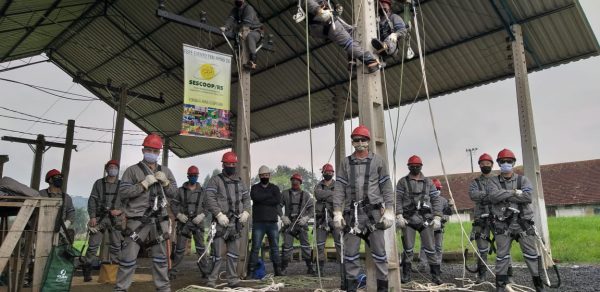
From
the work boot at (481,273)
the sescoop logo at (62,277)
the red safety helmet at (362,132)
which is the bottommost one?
the work boot at (481,273)

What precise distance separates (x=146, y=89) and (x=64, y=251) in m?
15.5

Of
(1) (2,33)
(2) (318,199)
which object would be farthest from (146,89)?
(2) (318,199)

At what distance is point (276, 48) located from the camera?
14445 mm

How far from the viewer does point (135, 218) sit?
5191 mm

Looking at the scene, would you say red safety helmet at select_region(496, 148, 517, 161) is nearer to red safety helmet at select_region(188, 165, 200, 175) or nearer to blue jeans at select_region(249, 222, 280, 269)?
blue jeans at select_region(249, 222, 280, 269)

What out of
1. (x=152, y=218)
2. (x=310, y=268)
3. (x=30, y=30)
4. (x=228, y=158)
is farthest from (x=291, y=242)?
(x=30, y=30)

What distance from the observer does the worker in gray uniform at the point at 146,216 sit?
5.09 meters

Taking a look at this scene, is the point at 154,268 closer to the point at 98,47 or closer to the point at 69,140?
the point at 69,140

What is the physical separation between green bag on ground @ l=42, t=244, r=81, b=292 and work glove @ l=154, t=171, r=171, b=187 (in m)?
1.49

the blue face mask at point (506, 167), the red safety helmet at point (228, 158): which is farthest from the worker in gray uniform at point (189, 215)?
the blue face mask at point (506, 167)

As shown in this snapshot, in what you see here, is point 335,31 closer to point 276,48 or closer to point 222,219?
point 222,219

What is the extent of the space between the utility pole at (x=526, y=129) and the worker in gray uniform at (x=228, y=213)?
7038mm

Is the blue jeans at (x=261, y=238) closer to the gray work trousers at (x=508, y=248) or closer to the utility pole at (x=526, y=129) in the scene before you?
the gray work trousers at (x=508, y=248)

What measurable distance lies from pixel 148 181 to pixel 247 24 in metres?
4.53
